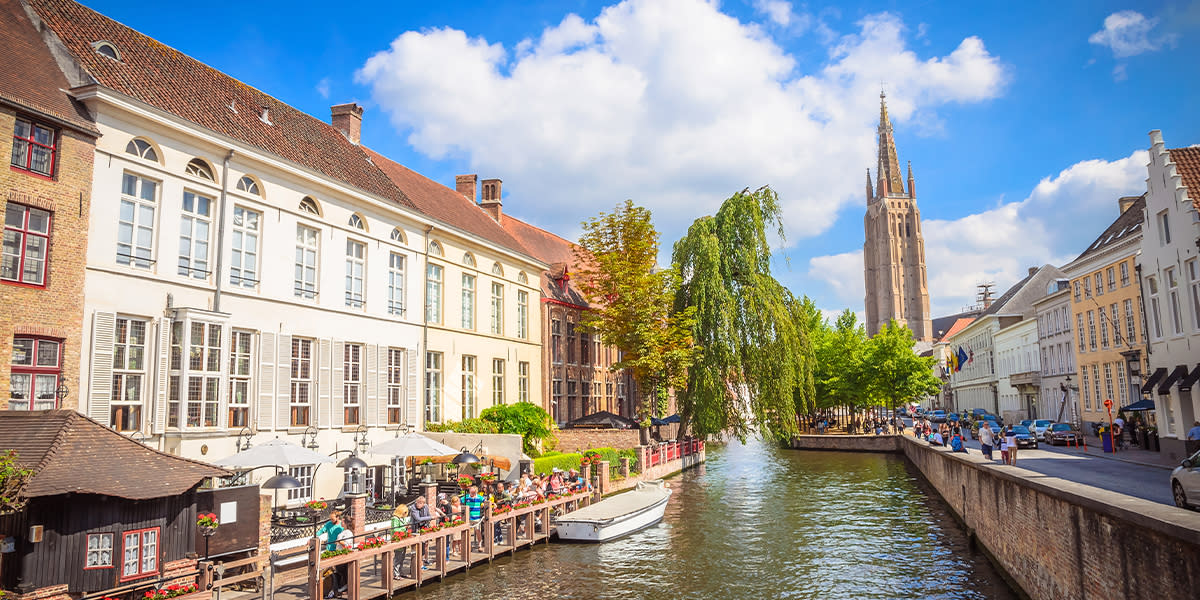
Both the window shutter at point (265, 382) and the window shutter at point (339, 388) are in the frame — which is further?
the window shutter at point (339, 388)

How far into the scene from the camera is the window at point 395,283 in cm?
2641

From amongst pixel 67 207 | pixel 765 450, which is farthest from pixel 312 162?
pixel 765 450

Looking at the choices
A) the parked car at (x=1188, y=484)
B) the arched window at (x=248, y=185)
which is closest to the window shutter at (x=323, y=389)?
the arched window at (x=248, y=185)

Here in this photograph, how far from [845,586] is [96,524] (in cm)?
1374

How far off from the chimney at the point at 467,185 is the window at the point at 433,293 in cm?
1234

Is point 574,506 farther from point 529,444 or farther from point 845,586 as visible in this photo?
point 845,586

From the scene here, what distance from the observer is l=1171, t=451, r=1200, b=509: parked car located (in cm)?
1230

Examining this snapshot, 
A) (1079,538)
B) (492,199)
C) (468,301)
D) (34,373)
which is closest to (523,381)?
(468,301)

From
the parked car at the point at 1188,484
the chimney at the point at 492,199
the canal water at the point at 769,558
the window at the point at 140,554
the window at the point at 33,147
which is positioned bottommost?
the canal water at the point at 769,558

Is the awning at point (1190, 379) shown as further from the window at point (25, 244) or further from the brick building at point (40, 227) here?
the window at point (25, 244)

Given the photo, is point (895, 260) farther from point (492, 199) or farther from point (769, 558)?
point (769, 558)

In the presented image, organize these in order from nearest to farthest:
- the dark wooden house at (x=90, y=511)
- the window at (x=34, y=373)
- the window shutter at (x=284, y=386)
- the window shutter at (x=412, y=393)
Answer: the dark wooden house at (x=90, y=511) → the window at (x=34, y=373) → the window shutter at (x=284, y=386) → the window shutter at (x=412, y=393)

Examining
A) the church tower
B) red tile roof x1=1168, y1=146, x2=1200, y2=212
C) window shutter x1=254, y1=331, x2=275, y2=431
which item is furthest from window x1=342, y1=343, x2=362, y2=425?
the church tower

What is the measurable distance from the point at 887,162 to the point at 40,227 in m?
138
